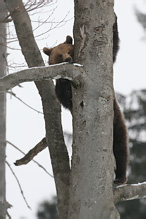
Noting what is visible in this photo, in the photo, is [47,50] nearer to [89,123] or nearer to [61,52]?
[61,52]

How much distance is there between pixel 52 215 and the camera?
13242 mm

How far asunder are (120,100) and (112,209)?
33.2 ft

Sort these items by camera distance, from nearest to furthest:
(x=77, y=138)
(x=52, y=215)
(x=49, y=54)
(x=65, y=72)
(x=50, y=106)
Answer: (x=65, y=72)
(x=77, y=138)
(x=50, y=106)
(x=49, y=54)
(x=52, y=215)

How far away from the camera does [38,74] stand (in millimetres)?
3379

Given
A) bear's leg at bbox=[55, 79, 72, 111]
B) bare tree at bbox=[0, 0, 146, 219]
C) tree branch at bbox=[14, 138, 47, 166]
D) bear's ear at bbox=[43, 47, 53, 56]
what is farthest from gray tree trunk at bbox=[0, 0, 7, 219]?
bare tree at bbox=[0, 0, 146, 219]

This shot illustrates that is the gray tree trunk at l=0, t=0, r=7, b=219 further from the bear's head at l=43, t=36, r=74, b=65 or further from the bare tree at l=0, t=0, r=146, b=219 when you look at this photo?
the bare tree at l=0, t=0, r=146, b=219

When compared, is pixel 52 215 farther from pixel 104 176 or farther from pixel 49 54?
pixel 104 176

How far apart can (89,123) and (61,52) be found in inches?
72.0

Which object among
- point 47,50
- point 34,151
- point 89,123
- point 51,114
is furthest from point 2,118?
point 89,123

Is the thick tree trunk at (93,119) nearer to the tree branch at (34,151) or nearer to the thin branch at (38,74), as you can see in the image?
the thin branch at (38,74)

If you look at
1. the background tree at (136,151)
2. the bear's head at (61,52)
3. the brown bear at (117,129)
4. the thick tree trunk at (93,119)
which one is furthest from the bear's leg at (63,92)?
the background tree at (136,151)

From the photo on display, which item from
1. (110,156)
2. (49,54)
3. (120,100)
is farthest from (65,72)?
(120,100)

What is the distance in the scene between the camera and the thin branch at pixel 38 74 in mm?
3307

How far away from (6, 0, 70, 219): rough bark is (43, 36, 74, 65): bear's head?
581mm
